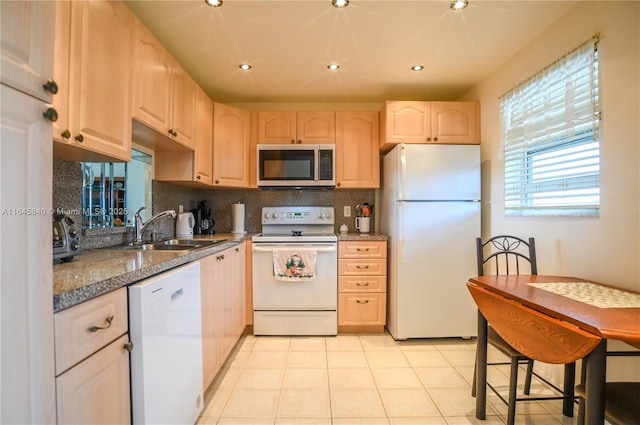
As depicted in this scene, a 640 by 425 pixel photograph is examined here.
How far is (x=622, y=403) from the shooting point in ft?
3.40

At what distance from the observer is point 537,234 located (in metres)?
1.96

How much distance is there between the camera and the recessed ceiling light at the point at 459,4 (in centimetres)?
165

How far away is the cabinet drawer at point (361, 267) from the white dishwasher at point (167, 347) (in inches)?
56.2

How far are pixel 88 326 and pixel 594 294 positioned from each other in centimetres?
198

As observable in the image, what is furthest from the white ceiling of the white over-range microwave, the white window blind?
the white over-range microwave

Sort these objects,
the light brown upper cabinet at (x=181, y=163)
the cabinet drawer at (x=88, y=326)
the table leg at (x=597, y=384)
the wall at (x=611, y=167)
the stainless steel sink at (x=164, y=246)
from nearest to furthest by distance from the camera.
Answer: the cabinet drawer at (x=88, y=326) < the table leg at (x=597, y=384) < the wall at (x=611, y=167) < the stainless steel sink at (x=164, y=246) < the light brown upper cabinet at (x=181, y=163)

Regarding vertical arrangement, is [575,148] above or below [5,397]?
above

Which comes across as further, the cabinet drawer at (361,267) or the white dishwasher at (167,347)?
Result: the cabinet drawer at (361,267)

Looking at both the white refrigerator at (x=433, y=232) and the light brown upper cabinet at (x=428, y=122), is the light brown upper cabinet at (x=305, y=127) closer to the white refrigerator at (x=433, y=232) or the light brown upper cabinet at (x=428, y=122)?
the light brown upper cabinet at (x=428, y=122)

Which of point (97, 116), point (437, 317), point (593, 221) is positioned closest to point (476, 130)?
point (593, 221)

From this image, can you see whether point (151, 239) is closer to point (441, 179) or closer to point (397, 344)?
point (397, 344)

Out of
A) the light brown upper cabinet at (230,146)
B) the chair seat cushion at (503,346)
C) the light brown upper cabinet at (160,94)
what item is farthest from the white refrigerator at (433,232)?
the light brown upper cabinet at (160,94)

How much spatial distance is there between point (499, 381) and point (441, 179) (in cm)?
154

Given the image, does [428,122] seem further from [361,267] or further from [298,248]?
[298,248]
